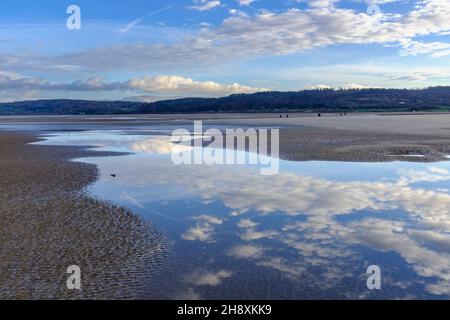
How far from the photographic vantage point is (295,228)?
1135 cm

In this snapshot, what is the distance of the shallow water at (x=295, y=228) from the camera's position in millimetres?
7883

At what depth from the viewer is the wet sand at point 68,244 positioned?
7.86 meters

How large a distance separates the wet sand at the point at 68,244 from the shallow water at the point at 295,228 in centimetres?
58

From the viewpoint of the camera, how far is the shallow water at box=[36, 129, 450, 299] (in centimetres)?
788

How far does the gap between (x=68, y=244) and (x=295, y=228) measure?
5389 millimetres

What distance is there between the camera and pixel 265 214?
12.8m

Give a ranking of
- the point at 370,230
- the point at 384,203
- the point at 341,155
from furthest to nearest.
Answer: the point at 341,155, the point at 384,203, the point at 370,230

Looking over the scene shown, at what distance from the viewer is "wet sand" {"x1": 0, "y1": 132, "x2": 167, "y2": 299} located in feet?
25.8

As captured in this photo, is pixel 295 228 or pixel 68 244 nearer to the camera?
pixel 68 244

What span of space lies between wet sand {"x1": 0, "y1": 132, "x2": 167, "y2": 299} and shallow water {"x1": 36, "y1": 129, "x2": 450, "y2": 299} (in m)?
0.58
